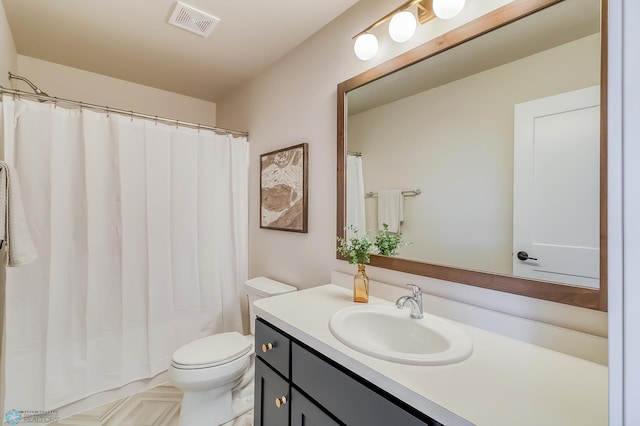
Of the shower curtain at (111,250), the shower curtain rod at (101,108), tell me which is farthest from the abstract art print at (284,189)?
the shower curtain rod at (101,108)

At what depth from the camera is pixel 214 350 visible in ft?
5.26

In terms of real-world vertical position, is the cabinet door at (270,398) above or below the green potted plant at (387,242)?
below

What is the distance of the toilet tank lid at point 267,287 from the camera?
6.12 ft

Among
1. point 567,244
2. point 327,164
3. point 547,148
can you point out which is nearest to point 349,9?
point 327,164

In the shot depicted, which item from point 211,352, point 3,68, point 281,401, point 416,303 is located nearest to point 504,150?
point 416,303

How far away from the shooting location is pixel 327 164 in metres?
1.71

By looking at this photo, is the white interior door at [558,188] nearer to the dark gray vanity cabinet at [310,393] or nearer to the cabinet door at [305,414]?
the dark gray vanity cabinet at [310,393]

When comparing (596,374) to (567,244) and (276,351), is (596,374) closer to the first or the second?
(567,244)

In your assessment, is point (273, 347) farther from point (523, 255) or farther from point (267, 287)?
point (523, 255)

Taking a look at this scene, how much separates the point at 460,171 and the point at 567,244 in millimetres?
434

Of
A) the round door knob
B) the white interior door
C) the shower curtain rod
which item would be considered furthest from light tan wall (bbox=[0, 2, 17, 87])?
the round door knob

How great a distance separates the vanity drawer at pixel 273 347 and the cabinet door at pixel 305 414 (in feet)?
0.29

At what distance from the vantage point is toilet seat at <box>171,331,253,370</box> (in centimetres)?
148

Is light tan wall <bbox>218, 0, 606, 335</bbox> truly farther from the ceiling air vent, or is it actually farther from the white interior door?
the ceiling air vent
